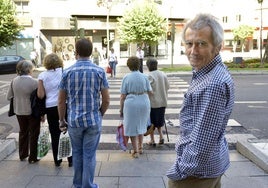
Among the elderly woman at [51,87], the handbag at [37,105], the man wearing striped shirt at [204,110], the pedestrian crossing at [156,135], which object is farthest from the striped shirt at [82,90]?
the pedestrian crossing at [156,135]

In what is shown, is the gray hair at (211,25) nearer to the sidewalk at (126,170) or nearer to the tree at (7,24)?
the sidewalk at (126,170)

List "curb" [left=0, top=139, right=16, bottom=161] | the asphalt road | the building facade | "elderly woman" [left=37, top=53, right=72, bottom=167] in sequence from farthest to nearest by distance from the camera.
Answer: the building facade, the asphalt road, "curb" [left=0, top=139, right=16, bottom=161], "elderly woman" [left=37, top=53, right=72, bottom=167]

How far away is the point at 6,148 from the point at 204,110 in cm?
465

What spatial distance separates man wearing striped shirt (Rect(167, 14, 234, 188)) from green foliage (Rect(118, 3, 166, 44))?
31.7 metres

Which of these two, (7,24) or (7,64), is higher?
(7,24)

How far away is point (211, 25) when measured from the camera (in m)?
1.91

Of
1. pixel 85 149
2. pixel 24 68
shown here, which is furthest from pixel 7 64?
pixel 85 149

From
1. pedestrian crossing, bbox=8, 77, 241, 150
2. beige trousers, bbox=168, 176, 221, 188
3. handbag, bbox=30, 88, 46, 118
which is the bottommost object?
pedestrian crossing, bbox=8, 77, 241, 150

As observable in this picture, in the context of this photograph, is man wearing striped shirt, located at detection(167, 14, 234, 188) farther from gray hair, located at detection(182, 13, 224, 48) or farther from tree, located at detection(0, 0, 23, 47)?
tree, located at detection(0, 0, 23, 47)

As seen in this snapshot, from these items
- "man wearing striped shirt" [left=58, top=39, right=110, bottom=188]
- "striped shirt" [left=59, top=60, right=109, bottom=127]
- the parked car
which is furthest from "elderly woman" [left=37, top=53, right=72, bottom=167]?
the parked car

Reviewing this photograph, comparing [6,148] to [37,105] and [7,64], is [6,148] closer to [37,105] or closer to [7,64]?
[37,105]

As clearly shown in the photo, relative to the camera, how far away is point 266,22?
181 feet

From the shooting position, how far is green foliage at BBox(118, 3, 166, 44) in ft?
109

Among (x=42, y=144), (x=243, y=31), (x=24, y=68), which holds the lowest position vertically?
(x=42, y=144)
